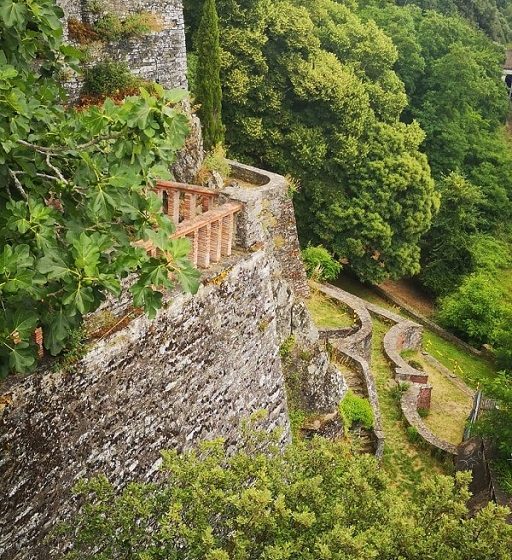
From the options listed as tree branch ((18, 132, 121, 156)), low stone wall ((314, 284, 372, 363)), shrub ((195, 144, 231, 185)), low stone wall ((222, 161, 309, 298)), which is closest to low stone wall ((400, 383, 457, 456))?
low stone wall ((314, 284, 372, 363))

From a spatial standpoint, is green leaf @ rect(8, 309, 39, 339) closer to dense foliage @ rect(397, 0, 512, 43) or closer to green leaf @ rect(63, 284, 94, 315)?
green leaf @ rect(63, 284, 94, 315)

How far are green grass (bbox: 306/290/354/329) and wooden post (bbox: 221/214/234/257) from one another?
11.2 metres

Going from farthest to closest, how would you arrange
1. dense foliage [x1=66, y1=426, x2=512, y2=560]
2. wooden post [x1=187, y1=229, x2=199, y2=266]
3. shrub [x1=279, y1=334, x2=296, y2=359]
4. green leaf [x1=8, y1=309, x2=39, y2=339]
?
shrub [x1=279, y1=334, x2=296, y2=359] → wooden post [x1=187, y1=229, x2=199, y2=266] → dense foliage [x1=66, y1=426, x2=512, y2=560] → green leaf [x1=8, y1=309, x2=39, y2=339]

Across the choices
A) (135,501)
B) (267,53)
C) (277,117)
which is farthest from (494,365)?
(135,501)

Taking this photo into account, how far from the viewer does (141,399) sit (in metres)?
7.29

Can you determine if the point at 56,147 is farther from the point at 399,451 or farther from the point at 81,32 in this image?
the point at 399,451

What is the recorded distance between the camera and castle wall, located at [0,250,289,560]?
600 cm

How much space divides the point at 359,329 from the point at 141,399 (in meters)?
13.8

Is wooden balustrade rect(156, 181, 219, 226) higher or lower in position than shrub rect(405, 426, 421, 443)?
higher

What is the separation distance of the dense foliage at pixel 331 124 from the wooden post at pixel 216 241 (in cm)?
1407

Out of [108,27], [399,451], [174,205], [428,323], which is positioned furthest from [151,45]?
[428,323]

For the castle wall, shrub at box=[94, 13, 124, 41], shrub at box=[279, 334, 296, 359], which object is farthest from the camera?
shrub at box=[94, 13, 124, 41]

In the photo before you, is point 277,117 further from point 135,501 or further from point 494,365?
point 135,501

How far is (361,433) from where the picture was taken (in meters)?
16.1
